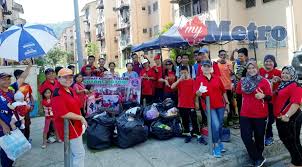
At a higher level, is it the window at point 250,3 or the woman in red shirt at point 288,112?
the window at point 250,3

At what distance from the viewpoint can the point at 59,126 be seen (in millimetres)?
4332

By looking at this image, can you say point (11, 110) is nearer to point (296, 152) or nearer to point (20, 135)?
point (20, 135)

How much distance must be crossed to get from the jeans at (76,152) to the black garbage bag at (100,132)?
1.66 m

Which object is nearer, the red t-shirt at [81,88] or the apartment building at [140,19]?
the red t-shirt at [81,88]

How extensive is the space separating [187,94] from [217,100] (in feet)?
2.79

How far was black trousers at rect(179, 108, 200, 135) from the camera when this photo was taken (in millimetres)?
6367

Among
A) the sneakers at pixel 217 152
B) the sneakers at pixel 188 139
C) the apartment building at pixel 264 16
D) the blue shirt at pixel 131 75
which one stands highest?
the apartment building at pixel 264 16

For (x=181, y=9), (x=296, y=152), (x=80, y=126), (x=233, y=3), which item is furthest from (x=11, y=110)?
(x=181, y=9)

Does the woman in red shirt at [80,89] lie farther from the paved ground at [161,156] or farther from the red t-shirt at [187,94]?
the red t-shirt at [187,94]

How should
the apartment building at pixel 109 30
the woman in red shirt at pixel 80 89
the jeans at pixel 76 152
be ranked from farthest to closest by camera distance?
the apartment building at pixel 109 30 < the woman in red shirt at pixel 80 89 < the jeans at pixel 76 152

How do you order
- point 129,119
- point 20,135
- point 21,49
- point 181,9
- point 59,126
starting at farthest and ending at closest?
point 181,9 → point 129,119 → point 21,49 → point 20,135 → point 59,126

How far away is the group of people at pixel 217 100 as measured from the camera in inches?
172

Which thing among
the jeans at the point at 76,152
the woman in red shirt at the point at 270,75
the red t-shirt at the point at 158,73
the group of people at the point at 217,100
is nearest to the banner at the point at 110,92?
the group of people at the point at 217,100

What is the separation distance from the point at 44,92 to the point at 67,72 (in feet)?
8.42
